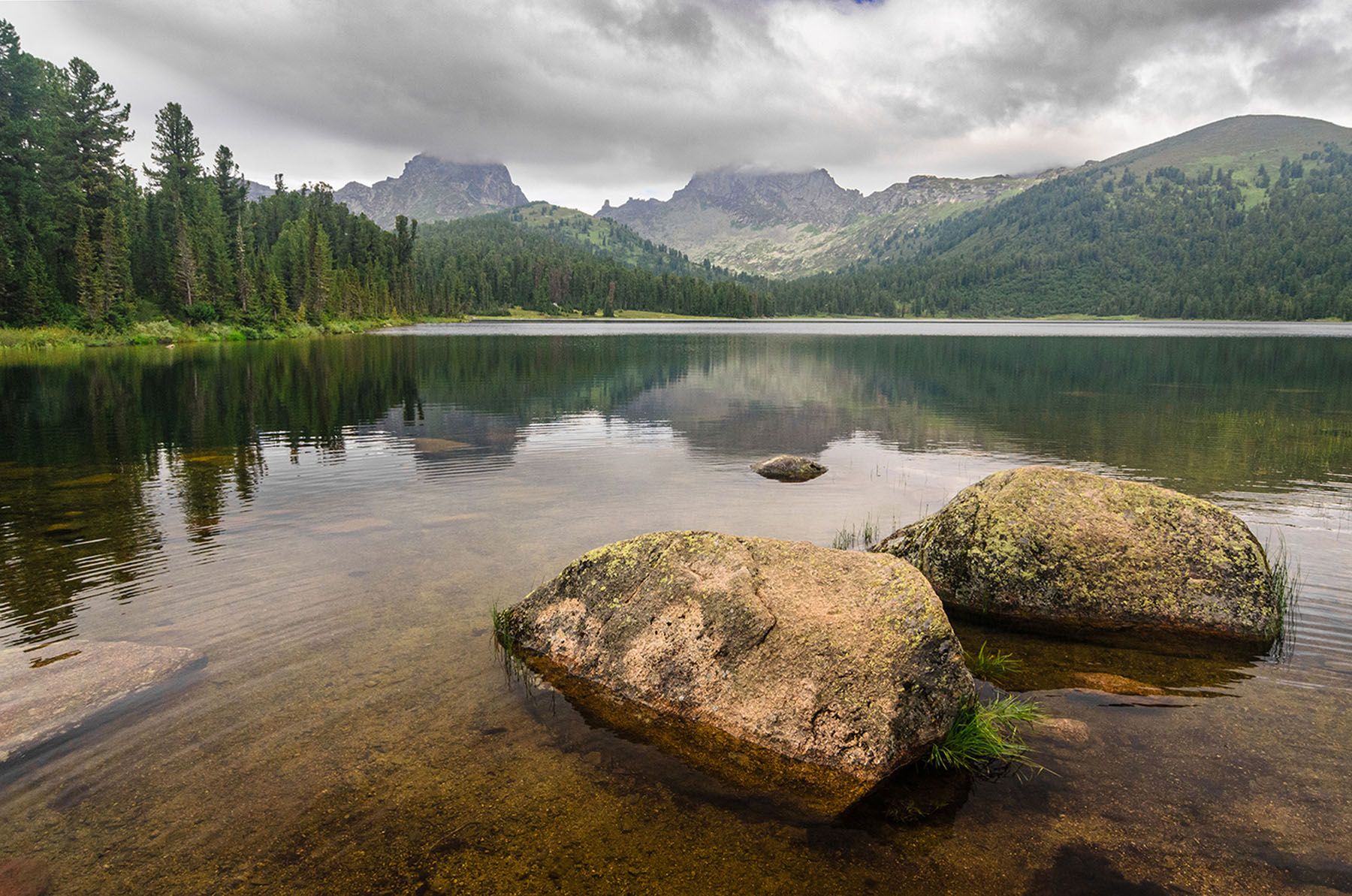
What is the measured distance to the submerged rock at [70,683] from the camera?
Result: 29.5ft

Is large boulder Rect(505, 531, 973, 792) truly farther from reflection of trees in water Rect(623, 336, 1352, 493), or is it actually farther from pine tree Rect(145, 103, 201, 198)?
pine tree Rect(145, 103, 201, 198)

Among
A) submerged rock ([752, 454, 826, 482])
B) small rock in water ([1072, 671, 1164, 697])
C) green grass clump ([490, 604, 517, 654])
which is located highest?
submerged rock ([752, 454, 826, 482])

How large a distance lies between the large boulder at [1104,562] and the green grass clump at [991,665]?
6.19ft

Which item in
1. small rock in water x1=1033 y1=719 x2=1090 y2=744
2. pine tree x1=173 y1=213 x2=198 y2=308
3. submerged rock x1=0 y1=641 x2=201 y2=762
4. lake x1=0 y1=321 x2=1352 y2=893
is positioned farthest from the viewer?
pine tree x1=173 y1=213 x2=198 y2=308

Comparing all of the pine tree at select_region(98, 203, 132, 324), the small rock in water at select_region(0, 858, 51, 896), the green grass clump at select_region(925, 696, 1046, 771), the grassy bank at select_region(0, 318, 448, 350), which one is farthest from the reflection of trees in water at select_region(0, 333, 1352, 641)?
the pine tree at select_region(98, 203, 132, 324)

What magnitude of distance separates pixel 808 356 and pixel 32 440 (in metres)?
80.8

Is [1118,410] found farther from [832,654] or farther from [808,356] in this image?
[808,356]

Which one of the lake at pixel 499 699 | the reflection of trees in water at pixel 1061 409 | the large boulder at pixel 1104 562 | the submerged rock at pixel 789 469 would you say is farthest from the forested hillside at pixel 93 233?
the large boulder at pixel 1104 562

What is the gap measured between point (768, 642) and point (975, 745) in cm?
293

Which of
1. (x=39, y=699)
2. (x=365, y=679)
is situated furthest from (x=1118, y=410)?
(x=39, y=699)

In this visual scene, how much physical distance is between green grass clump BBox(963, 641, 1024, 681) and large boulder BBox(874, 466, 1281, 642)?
1887mm

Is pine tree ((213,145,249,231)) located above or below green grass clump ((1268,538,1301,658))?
above

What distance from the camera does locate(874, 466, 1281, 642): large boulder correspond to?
1281 centimetres

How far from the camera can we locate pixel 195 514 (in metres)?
19.8
